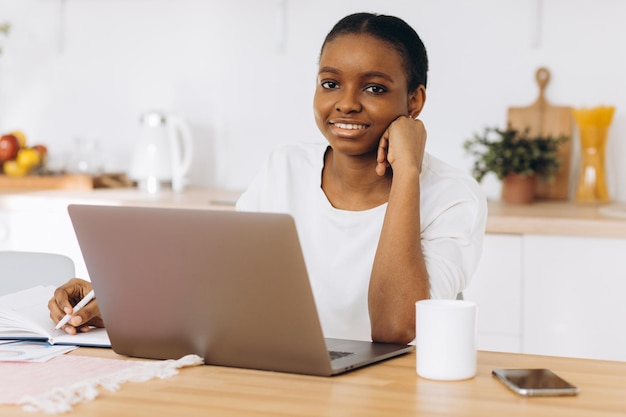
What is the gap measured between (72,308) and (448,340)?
23.0 inches

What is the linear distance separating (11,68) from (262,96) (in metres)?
0.99

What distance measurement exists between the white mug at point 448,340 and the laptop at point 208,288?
11 centimetres

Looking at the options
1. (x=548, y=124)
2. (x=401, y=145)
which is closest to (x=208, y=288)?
(x=401, y=145)

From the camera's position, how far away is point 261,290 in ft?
3.78

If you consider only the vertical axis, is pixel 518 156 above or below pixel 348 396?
above

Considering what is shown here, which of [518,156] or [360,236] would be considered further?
[518,156]

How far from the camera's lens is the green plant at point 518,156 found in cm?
279

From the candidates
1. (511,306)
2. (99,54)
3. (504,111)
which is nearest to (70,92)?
(99,54)

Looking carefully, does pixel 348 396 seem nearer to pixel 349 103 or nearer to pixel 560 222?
pixel 349 103

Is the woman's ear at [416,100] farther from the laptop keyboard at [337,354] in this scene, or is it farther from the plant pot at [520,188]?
the plant pot at [520,188]

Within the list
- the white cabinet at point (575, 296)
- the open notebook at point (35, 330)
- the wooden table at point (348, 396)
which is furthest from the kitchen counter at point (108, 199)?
the wooden table at point (348, 396)

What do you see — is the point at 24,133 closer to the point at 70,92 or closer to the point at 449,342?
the point at 70,92

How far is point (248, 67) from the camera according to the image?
10.7 ft

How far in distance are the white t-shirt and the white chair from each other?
1.40 ft
